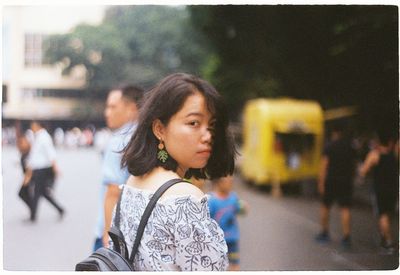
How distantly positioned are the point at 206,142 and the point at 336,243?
180 inches

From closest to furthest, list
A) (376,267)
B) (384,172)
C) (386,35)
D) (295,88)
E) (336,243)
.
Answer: (376,267)
(386,35)
(384,172)
(336,243)
(295,88)

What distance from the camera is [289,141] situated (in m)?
11.4

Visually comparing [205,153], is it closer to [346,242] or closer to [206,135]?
[206,135]

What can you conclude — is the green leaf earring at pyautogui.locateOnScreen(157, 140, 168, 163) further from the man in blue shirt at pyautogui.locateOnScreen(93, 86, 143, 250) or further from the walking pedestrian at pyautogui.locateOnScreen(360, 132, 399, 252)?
the walking pedestrian at pyautogui.locateOnScreen(360, 132, 399, 252)

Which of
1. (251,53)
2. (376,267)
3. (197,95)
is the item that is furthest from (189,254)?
(251,53)

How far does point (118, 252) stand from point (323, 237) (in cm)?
475

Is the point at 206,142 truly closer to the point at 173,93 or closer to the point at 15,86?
the point at 173,93

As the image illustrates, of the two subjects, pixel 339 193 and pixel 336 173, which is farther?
pixel 336 173

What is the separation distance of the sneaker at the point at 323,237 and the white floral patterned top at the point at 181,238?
455 centimetres

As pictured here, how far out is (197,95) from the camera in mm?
1722

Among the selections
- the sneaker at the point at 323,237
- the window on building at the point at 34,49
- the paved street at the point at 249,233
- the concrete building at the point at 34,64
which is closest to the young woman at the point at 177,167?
the paved street at the point at 249,233

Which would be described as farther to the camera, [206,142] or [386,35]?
[386,35]

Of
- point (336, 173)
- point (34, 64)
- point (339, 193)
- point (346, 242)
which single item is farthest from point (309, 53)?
point (34, 64)

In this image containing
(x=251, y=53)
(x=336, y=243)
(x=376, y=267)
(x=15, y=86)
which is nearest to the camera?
(x=376, y=267)
